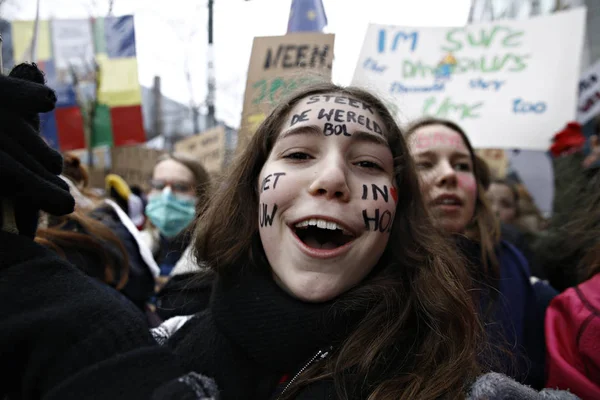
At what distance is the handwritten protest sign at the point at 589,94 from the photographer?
3.80 meters

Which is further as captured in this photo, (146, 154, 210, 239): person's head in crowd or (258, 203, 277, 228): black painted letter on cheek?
(146, 154, 210, 239): person's head in crowd

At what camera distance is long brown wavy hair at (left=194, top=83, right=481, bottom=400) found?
1229mm

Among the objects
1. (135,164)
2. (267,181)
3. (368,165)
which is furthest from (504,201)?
(135,164)

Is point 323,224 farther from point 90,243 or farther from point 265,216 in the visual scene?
point 90,243

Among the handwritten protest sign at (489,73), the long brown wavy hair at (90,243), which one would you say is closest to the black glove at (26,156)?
the long brown wavy hair at (90,243)

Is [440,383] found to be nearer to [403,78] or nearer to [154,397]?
[154,397]

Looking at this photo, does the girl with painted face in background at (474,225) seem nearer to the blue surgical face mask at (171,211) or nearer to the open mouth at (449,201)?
the open mouth at (449,201)

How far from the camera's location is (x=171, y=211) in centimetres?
414

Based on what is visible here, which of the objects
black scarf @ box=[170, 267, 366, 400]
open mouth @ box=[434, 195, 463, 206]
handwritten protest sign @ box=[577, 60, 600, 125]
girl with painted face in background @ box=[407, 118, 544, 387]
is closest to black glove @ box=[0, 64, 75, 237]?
black scarf @ box=[170, 267, 366, 400]

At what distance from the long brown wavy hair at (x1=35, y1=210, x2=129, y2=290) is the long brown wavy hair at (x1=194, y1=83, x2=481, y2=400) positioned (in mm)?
748

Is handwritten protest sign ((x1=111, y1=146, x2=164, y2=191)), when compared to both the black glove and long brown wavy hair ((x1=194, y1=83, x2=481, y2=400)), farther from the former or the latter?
the black glove

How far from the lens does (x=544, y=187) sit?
4102 millimetres

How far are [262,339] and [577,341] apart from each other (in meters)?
1.07

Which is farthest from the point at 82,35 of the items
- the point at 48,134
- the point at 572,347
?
the point at 572,347
